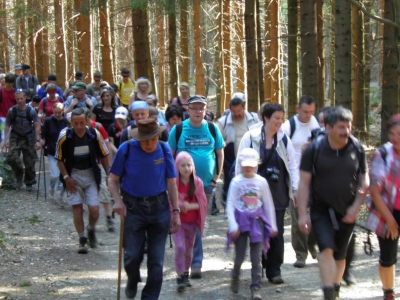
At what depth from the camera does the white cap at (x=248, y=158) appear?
21.7 ft

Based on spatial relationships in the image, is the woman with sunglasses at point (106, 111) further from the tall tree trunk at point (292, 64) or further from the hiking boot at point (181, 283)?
the tall tree trunk at point (292, 64)

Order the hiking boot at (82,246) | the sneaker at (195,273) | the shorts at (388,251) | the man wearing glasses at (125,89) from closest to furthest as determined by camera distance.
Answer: the shorts at (388,251), the sneaker at (195,273), the hiking boot at (82,246), the man wearing glasses at (125,89)

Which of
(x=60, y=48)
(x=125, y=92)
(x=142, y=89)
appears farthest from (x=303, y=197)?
(x=60, y=48)

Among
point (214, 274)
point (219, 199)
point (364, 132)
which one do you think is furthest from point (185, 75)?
point (214, 274)

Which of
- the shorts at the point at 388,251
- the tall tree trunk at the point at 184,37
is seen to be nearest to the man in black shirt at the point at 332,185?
the shorts at the point at 388,251

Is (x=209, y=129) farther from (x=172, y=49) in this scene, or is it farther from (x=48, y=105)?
(x=172, y=49)

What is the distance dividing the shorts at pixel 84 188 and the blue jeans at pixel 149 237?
8.63ft

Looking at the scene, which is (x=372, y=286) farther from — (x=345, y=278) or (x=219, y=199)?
(x=219, y=199)

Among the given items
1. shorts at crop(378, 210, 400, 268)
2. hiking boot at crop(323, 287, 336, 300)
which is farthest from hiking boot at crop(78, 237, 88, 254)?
shorts at crop(378, 210, 400, 268)

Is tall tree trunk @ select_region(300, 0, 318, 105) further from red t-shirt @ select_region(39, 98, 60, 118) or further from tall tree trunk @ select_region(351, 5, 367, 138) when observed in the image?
tall tree trunk @ select_region(351, 5, 367, 138)

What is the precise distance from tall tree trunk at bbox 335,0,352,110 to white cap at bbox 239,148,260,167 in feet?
20.3

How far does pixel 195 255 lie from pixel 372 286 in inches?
83.2

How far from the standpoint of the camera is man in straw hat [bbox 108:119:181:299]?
6117mm

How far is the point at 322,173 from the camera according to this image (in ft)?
18.9
